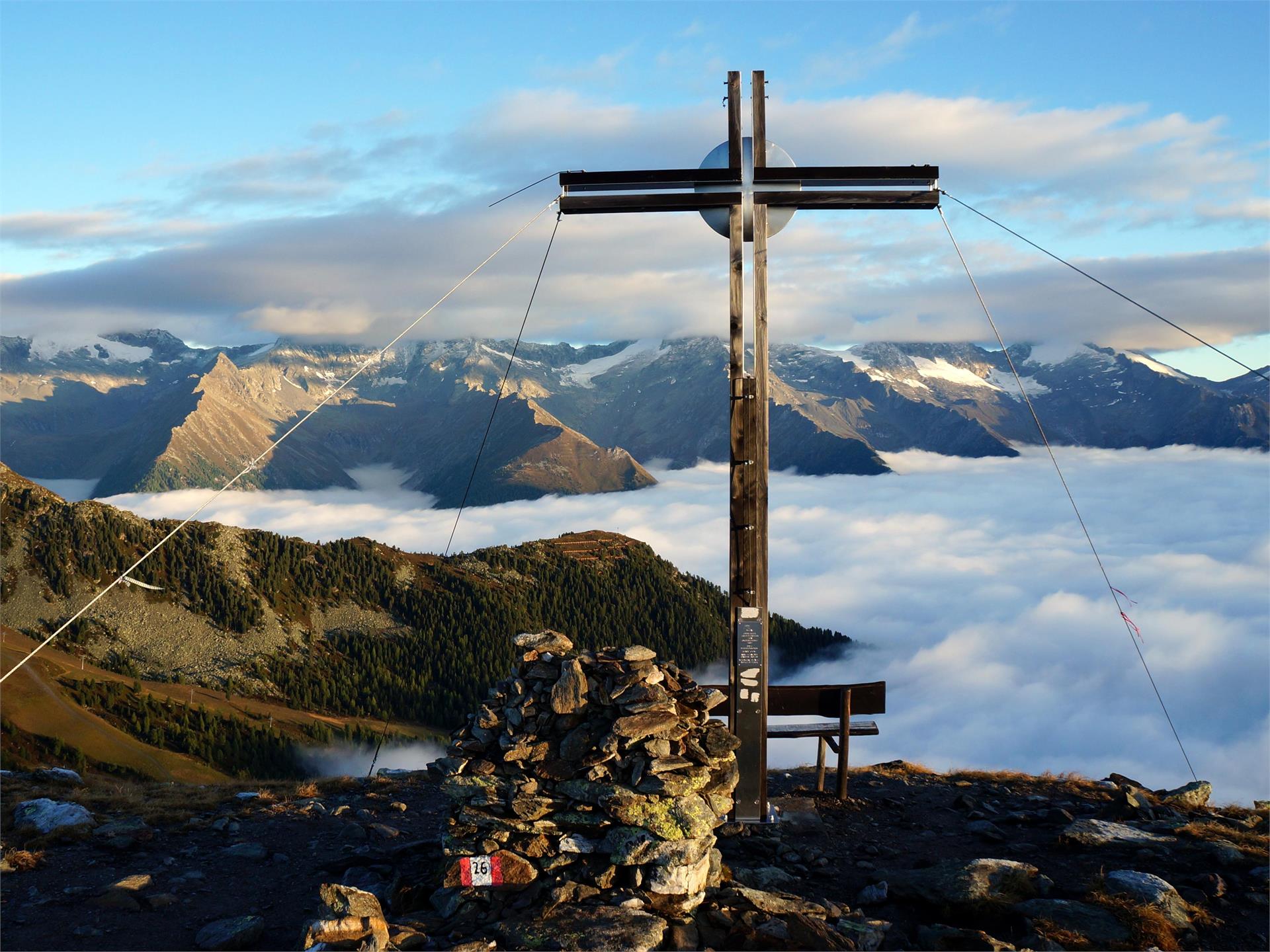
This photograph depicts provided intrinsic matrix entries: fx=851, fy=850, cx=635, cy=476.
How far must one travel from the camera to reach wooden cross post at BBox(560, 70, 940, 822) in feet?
52.9

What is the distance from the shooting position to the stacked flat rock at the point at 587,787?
1248 cm

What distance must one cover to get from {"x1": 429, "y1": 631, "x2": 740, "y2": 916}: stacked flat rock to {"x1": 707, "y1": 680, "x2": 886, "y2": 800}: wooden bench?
5237mm

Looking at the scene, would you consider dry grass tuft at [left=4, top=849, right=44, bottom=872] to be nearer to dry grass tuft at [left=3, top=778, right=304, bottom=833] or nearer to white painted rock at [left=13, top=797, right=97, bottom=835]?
white painted rock at [left=13, top=797, right=97, bottom=835]

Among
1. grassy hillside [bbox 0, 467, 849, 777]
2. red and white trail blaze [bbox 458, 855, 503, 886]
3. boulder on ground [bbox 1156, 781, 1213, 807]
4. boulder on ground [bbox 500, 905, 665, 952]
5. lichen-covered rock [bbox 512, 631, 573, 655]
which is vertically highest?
lichen-covered rock [bbox 512, 631, 573, 655]

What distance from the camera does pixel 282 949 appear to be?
12.6 metres

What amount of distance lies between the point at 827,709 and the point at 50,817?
1634 cm

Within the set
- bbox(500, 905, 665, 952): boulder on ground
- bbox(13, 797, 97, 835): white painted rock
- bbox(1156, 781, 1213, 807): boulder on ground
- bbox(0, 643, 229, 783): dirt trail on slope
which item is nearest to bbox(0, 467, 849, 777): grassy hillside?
bbox(0, 643, 229, 783): dirt trail on slope

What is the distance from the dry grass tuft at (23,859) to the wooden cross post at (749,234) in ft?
41.9

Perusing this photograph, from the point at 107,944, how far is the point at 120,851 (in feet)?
13.5

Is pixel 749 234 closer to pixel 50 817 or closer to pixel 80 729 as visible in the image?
pixel 50 817

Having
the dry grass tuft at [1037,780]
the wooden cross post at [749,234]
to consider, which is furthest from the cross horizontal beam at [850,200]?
the dry grass tuft at [1037,780]

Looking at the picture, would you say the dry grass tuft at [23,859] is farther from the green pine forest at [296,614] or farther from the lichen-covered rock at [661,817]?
the green pine forest at [296,614]

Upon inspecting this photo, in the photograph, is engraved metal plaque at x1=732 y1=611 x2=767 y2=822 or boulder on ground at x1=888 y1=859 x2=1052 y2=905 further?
engraved metal plaque at x1=732 y1=611 x2=767 y2=822

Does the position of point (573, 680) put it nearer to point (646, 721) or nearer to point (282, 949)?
point (646, 721)
